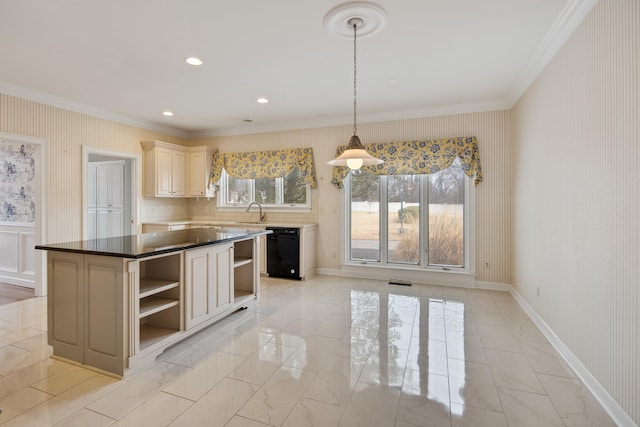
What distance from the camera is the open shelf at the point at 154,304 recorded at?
8.29 ft

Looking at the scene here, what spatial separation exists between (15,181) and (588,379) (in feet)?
24.3

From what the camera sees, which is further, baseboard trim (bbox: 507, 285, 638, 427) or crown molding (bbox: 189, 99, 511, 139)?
crown molding (bbox: 189, 99, 511, 139)

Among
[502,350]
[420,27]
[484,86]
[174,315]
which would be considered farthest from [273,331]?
[484,86]

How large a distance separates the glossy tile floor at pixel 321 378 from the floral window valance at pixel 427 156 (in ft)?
7.04

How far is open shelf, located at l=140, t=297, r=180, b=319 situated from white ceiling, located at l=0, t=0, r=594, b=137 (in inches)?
90.8

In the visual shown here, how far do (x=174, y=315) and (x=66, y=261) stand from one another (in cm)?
94

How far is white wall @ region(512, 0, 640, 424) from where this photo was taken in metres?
1.80

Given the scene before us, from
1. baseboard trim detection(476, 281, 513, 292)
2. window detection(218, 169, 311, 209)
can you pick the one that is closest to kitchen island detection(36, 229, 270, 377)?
window detection(218, 169, 311, 209)

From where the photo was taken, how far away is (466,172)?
463cm

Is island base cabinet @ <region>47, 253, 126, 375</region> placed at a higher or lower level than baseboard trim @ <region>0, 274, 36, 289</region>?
higher

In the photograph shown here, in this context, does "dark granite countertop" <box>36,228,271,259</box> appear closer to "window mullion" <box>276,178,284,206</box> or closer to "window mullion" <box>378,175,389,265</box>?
"window mullion" <box>276,178,284,206</box>

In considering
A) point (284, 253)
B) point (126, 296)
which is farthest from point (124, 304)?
point (284, 253)

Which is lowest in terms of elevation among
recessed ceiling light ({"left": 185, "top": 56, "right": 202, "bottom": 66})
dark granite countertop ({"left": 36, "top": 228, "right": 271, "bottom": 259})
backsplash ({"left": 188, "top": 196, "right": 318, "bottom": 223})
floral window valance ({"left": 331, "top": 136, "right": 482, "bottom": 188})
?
dark granite countertop ({"left": 36, "top": 228, "right": 271, "bottom": 259})

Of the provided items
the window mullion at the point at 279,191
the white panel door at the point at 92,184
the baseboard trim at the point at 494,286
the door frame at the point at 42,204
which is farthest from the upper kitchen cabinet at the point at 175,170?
the baseboard trim at the point at 494,286
